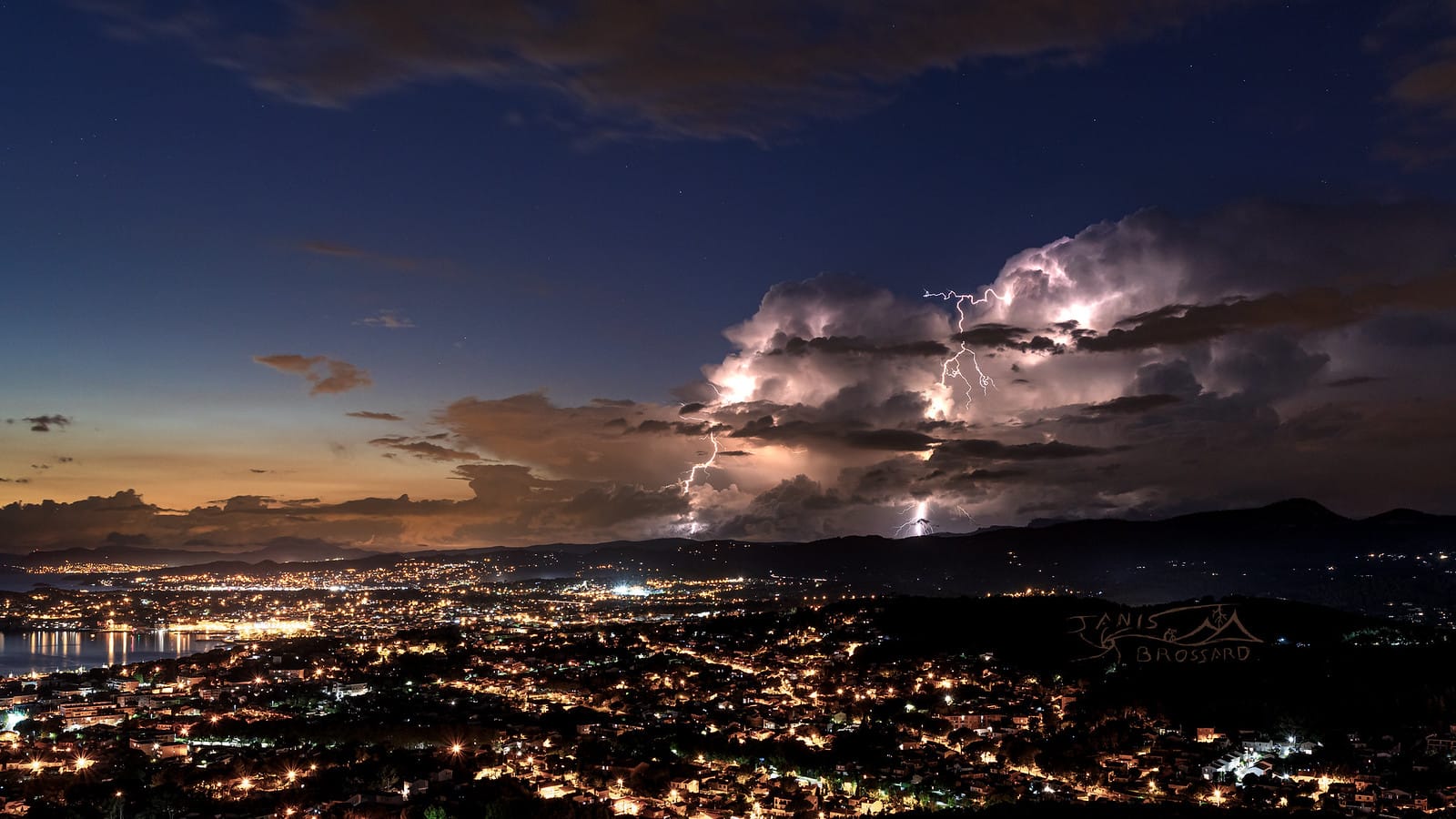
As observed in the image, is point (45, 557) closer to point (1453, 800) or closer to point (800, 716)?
point (800, 716)

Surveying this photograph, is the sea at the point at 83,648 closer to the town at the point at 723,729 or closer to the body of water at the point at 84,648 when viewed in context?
the body of water at the point at 84,648

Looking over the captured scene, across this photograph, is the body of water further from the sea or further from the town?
the town

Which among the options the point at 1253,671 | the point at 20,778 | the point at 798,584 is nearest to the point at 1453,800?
the point at 1253,671

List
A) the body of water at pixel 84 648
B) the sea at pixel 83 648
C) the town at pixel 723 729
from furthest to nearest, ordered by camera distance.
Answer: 1. the body of water at pixel 84 648
2. the sea at pixel 83 648
3. the town at pixel 723 729

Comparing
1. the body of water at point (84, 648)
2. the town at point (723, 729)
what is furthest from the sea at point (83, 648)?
the town at point (723, 729)

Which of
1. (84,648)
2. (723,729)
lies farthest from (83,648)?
(723,729)

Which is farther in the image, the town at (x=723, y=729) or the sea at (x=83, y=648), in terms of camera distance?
the sea at (x=83, y=648)

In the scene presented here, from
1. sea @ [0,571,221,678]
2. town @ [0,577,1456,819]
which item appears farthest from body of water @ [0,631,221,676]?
town @ [0,577,1456,819]

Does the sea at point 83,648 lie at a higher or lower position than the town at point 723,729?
lower

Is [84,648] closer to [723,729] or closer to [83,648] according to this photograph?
[83,648]
